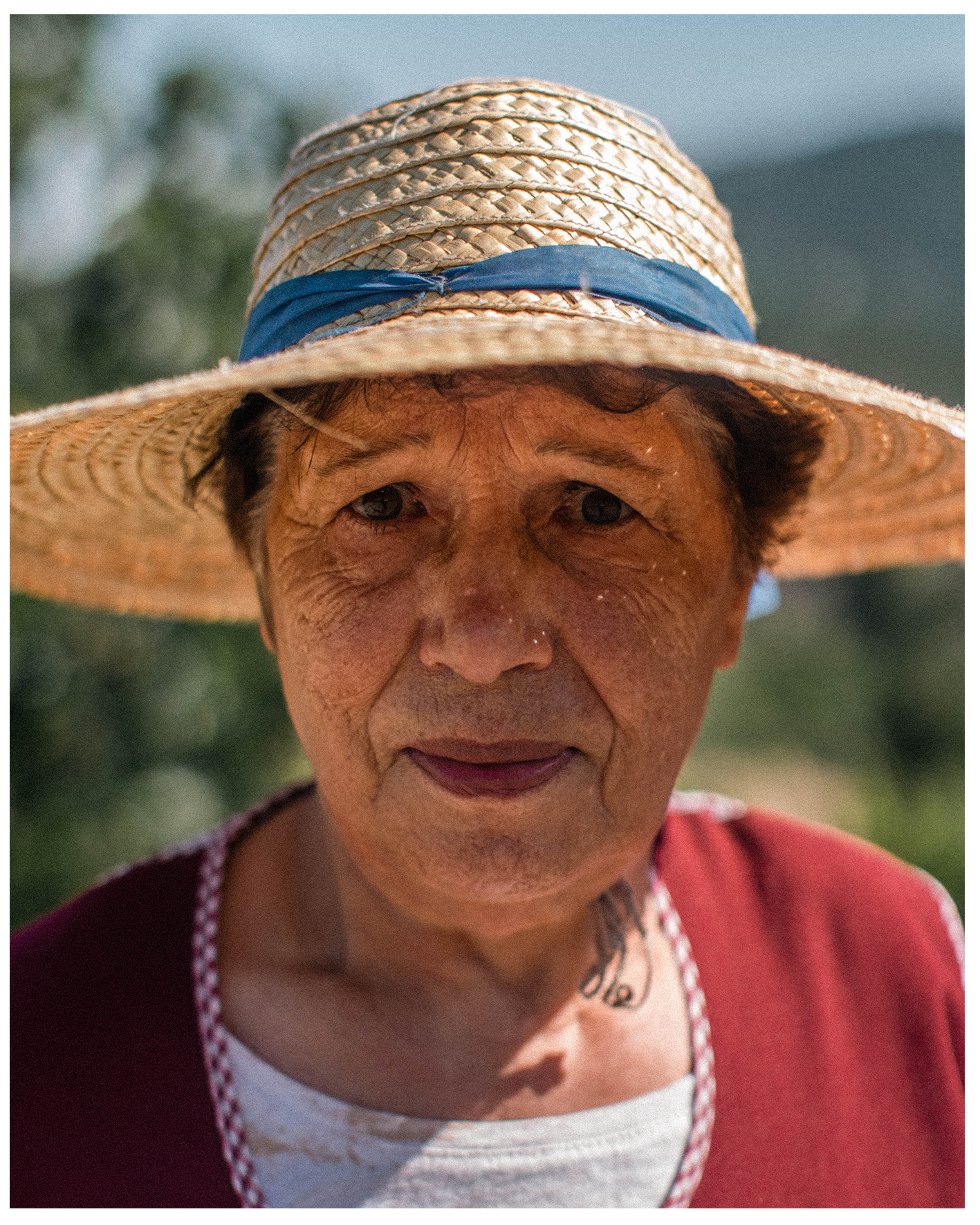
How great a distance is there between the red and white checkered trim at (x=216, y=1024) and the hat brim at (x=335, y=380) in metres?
0.67

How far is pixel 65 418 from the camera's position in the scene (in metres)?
1.26

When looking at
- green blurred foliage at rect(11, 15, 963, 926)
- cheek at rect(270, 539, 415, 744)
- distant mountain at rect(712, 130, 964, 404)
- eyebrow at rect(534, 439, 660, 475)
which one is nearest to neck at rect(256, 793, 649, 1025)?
cheek at rect(270, 539, 415, 744)

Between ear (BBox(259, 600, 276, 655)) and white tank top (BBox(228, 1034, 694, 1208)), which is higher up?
ear (BBox(259, 600, 276, 655))

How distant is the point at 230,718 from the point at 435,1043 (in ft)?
7.58

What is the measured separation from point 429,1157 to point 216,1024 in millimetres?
392

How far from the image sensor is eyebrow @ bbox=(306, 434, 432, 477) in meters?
1.31

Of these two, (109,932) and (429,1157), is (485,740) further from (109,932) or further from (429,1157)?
(109,932)

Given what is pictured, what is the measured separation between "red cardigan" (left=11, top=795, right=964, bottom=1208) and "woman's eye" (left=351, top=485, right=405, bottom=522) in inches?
30.4

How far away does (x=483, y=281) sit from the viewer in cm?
125

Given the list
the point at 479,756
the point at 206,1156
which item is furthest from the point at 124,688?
the point at 479,756

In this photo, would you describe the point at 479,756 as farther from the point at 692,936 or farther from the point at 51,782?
the point at 51,782

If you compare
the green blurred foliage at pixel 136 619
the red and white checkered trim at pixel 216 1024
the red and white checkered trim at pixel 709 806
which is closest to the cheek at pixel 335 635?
the red and white checkered trim at pixel 216 1024

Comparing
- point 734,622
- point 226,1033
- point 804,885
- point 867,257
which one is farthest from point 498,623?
point 867,257

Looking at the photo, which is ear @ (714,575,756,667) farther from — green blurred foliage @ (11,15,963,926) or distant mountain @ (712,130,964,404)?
distant mountain @ (712,130,964,404)
